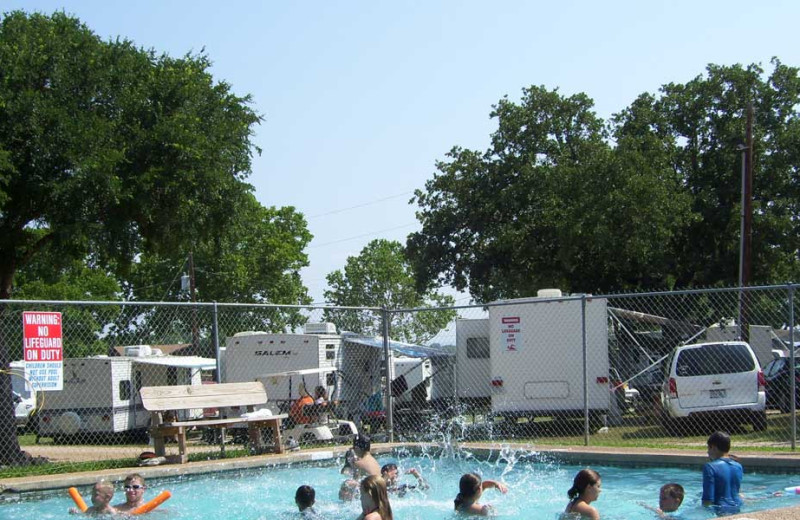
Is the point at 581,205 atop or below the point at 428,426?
atop

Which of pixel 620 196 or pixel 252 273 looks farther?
pixel 252 273

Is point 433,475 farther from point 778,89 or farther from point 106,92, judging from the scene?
point 778,89

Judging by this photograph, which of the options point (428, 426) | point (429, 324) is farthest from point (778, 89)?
point (429, 324)

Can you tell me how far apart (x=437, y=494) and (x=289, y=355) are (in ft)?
36.2

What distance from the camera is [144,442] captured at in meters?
22.5

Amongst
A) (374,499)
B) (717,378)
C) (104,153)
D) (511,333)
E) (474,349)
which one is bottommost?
(474,349)

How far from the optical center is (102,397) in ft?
75.1

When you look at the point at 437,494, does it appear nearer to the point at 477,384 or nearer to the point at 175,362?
the point at 477,384

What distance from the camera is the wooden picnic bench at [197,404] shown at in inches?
535

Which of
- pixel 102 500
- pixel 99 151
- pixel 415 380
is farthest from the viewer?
pixel 415 380

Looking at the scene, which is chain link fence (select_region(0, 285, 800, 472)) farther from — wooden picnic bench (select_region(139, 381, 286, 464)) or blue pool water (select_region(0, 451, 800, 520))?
blue pool water (select_region(0, 451, 800, 520))

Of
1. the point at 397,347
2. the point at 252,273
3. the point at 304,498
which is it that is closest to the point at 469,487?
the point at 304,498

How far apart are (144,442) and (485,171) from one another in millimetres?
19469

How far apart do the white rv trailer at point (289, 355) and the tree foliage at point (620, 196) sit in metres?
10.6
